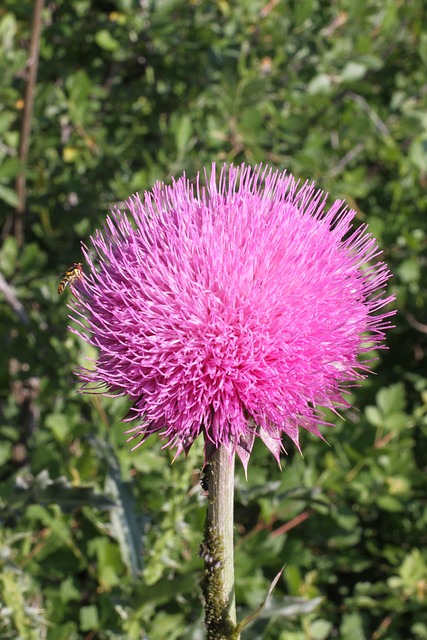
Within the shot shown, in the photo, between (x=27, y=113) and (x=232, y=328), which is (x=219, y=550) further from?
(x=27, y=113)

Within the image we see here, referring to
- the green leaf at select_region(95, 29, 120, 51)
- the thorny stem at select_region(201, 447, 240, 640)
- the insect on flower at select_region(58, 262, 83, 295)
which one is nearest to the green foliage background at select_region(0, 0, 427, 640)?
the green leaf at select_region(95, 29, 120, 51)

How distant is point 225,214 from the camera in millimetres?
1693

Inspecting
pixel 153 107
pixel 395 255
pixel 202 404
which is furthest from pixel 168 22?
pixel 202 404

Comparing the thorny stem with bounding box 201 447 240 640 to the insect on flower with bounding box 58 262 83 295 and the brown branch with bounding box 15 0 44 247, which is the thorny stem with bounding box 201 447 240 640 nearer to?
the insect on flower with bounding box 58 262 83 295

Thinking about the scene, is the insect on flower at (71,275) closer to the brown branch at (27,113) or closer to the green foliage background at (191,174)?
the green foliage background at (191,174)

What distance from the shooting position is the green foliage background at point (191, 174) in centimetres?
242

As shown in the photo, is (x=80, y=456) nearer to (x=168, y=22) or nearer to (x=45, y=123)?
(x=45, y=123)

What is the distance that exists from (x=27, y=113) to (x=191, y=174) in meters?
0.73

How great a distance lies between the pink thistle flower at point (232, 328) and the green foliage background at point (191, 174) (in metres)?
0.65

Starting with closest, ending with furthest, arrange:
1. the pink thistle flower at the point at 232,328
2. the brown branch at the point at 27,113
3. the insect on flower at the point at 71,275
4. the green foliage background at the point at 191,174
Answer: the pink thistle flower at the point at 232,328 < the insect on flower at the point at 71,275 < the green foliage background at the point at 191,174 < the brown branch at the point at 27,113

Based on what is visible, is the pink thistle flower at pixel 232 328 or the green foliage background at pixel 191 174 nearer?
the pink thistle flower at pixel 232 328

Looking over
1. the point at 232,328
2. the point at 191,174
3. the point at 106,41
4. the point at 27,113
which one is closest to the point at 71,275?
the point at 232,328

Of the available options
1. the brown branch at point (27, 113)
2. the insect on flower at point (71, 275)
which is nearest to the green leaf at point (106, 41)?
the brown branch at point (27, 113)

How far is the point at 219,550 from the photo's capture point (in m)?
1.50
